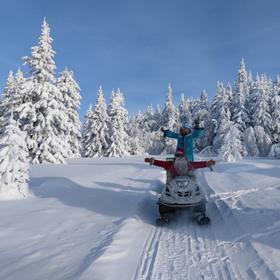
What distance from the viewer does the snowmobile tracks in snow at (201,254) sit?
4246 mm

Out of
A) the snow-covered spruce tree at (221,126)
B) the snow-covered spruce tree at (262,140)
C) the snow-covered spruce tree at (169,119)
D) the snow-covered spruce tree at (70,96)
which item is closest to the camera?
the snow-covered spruce tree at (70,96)

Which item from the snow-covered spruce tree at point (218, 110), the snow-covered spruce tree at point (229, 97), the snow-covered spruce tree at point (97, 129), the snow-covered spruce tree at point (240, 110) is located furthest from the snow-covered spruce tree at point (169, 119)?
the snow-covered spruce tree at point (97, 129)

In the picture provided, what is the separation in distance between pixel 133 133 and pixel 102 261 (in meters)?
62.9

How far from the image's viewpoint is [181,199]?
7238 mm

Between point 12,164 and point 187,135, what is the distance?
233 inches

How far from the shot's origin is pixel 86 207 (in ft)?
28.8

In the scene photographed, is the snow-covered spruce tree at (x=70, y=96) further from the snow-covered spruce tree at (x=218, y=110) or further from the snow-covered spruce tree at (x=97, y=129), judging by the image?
the snow-covered spruce tree at (x=218, y=110)

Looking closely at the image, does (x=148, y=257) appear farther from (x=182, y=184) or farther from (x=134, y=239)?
(x=182, y=184)

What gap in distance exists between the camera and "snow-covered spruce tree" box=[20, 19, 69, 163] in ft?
84.2

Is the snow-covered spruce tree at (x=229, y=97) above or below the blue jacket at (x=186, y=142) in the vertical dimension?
above

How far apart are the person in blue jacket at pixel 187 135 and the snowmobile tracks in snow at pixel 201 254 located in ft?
11.1

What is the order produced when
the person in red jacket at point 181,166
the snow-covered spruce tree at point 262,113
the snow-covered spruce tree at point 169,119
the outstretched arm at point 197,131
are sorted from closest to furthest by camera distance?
1. the person in red jacket at point 181,166
2. the outstretched arm at point 197,131
3. the snow-covered spruce tree at point 262,113
4. the snow-covered spruce tree at point 169,119

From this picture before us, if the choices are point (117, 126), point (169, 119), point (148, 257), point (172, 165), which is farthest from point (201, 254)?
point (169, 119)

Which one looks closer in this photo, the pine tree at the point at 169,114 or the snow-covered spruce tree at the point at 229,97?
the snow-covered spruce tree at the point at 229,97
